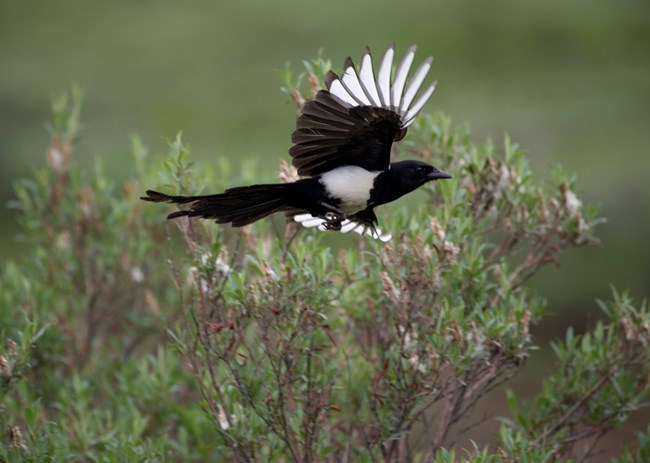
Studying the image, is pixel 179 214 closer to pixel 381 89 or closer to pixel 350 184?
pixel 350 184

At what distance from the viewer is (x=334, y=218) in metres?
4.36

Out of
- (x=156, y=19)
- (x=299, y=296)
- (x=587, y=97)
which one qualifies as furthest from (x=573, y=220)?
(x=156, y=19)

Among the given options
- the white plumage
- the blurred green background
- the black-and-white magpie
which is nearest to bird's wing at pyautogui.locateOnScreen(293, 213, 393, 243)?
the black-and-white magpie

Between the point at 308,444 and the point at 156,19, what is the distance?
40.2ft

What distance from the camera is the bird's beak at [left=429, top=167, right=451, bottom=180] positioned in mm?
4250

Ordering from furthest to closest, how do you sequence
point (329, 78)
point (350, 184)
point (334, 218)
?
point (334, 218)
point (350, 184)
point (329, 78)

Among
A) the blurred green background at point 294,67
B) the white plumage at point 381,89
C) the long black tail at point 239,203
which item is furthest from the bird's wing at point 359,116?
the blurred green background at point 294,67

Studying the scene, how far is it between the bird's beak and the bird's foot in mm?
419

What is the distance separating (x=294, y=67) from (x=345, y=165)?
873 centimetres

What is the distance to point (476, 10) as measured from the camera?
14.2m

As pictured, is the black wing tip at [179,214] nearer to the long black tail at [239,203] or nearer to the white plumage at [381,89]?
the long black tail at [239,203]

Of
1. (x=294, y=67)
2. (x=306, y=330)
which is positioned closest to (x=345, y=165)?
(x=306, y=330)

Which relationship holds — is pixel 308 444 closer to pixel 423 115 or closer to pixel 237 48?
pixel 423 115

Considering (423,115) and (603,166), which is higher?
(603,166)
